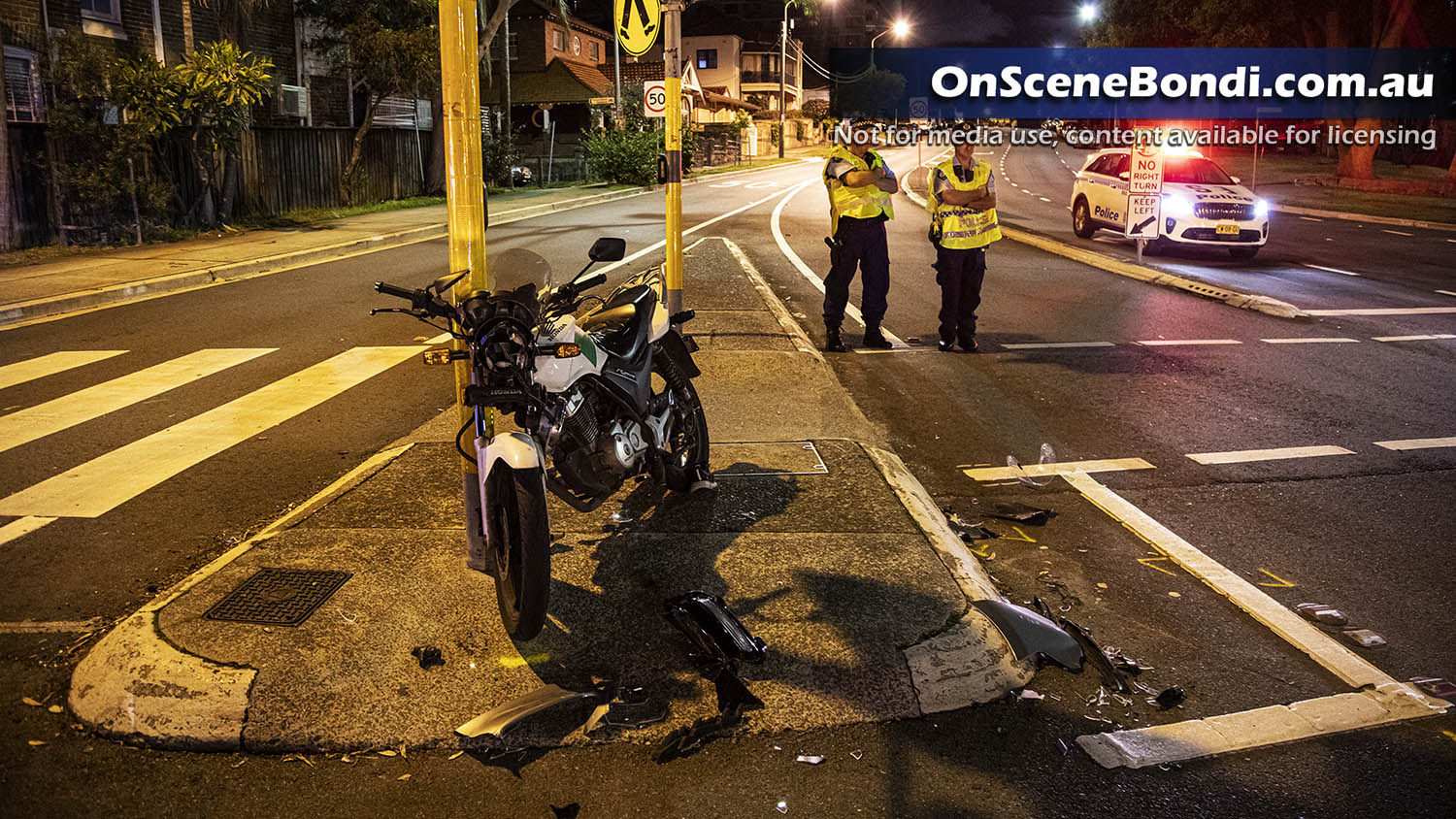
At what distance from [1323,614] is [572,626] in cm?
317

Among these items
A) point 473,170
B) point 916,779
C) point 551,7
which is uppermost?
point 551,7

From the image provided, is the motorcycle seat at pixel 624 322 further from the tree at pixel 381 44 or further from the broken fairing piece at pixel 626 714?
the tree at pixel 381 44

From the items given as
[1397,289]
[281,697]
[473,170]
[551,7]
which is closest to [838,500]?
[473,170]

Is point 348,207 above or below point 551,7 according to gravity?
below

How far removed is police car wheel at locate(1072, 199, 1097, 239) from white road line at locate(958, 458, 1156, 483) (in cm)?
1490

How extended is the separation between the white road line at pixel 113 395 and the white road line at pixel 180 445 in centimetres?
70

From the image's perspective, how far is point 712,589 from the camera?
4.61 meters

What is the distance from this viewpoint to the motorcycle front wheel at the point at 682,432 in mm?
5680

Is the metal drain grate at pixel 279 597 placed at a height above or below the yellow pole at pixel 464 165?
below

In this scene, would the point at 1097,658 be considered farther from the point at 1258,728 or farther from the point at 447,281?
the point at 447,281

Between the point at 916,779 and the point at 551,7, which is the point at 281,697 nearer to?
the point at 916,779

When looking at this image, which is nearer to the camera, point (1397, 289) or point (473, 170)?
point (473, 170)

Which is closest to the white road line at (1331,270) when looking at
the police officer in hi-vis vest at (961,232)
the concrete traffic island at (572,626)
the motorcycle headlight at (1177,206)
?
the motorcycle headlight at (1177,206)

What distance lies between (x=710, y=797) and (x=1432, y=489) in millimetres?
5180
